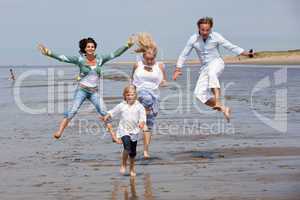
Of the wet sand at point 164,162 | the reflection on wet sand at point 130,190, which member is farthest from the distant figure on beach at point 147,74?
the reflection on wet sand at point 130,190

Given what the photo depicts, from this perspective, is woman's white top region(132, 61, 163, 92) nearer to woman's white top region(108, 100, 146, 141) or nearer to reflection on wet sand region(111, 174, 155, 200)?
woman's white top region(108, 100, 146, 141)

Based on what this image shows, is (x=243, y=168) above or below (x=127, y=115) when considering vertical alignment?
below

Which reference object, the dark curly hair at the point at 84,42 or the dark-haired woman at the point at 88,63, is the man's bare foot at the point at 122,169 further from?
the dark curly hair at the point at 84,42

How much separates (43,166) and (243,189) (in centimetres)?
328

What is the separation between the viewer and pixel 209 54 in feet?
35.8

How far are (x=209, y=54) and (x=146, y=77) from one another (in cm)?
121

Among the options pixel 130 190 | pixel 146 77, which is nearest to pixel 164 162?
pixel 146 77

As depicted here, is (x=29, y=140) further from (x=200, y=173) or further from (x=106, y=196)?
(x=106, y=196)

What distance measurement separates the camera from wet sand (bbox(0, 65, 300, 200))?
733 cm

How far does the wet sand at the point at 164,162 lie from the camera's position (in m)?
7.33

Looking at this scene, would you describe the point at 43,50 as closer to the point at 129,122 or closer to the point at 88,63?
the point at 88,63

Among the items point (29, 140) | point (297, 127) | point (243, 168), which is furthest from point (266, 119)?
point (243, 168)

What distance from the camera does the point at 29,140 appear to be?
12.6m

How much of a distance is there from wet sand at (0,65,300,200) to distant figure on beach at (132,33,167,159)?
2.73 feet
